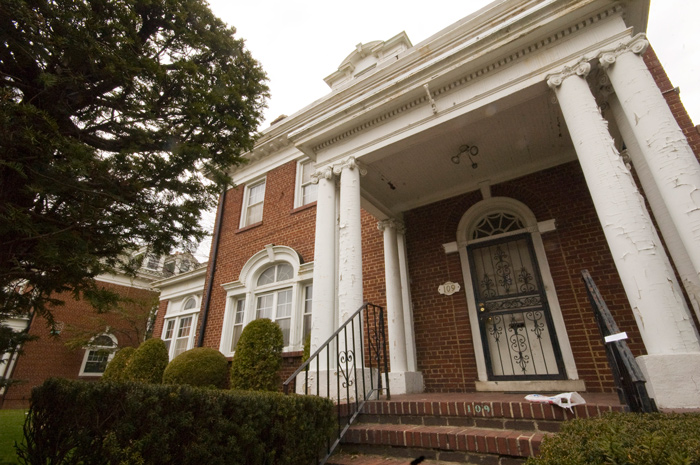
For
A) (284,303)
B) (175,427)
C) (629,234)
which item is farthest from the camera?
(284,303)

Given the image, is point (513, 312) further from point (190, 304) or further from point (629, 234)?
point (190, 304)

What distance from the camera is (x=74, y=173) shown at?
286 centimetres

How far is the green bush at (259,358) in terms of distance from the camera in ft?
21.6

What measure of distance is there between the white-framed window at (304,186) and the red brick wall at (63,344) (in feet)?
28.8

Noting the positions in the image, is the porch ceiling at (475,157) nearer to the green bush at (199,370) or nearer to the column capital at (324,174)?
the column capital at (324,174)

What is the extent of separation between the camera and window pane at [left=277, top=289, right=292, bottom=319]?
26.8ft

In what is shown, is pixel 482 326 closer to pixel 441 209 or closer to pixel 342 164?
pixel 441 209

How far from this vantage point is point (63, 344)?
14.9 m

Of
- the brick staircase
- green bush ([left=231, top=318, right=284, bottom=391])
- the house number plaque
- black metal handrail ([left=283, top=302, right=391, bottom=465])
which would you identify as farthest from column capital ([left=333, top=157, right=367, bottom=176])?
green bush ([left=231, top=318, right=284, bottom=391])

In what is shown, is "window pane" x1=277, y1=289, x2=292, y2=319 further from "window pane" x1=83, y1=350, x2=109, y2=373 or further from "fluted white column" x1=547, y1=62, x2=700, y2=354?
"window pane" x1=83, y1=350, x2=109, y2=373

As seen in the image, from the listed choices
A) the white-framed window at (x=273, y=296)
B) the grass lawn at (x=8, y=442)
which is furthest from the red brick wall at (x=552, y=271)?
the grass lawn at (x=8, y=442)

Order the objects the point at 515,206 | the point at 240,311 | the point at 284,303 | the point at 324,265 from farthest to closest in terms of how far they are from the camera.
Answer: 1. the point at 240,311
2. the point at 284,303
3. the point at 515,206
4. the point at 324,265

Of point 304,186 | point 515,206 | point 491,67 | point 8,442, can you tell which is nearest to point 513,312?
point 515,206

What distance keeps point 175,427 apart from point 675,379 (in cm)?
357
